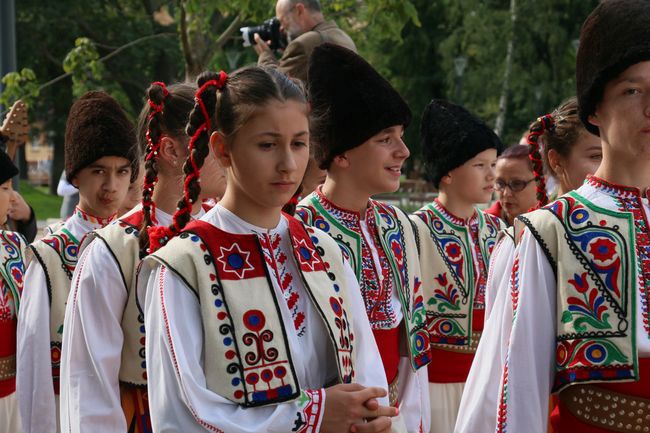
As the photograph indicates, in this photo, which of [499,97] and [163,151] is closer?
[163,151]

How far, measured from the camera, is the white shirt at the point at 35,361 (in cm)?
444

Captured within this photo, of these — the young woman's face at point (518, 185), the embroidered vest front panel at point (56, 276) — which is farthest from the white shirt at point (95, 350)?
the young woman's face at point (518, 185)

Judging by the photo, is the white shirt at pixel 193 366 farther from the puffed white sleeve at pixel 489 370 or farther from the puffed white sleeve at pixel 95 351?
the puffed white sleeve at pixel 95 351

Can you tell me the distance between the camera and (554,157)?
418 cm

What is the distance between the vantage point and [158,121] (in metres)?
3.99

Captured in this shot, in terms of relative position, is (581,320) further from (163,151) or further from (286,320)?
(163,151)

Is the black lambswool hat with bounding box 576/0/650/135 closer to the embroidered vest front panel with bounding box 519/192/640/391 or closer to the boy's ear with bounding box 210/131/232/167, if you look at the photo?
the embroidered vest front panel with bounding box 519/192/640/391

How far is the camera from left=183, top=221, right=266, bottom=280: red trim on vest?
116 inches

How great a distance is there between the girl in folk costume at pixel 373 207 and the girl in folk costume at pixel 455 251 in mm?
974

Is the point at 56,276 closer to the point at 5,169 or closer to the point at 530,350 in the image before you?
the point at 5,169

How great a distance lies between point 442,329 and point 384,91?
1490 mm

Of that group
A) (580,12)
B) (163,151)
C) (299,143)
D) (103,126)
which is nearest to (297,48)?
(103,126)

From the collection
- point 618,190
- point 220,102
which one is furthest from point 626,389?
point 220,102

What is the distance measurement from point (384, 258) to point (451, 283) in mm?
1182
